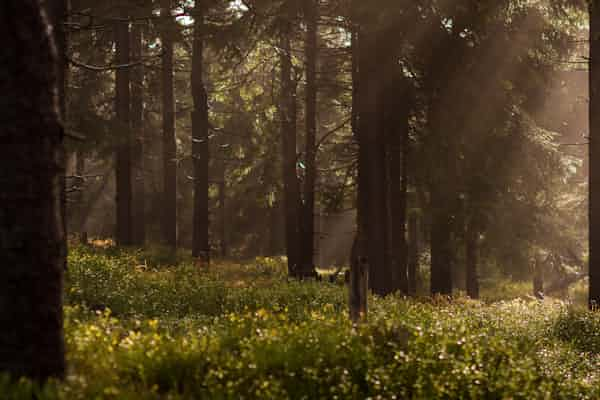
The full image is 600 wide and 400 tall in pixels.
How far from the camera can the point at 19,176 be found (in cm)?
513

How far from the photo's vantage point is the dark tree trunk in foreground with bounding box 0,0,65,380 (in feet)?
16.7

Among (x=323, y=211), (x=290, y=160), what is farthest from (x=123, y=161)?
(x=323, y=211)

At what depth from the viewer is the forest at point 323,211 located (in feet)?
17.2

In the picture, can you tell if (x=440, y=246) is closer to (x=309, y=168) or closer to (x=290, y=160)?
(x=309, y=168)

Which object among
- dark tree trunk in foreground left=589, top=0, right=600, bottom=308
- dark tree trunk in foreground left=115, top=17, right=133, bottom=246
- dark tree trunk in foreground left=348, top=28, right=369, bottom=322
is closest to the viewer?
dark tree trunk in foreground left=348, top=28, right=369, bottom=322

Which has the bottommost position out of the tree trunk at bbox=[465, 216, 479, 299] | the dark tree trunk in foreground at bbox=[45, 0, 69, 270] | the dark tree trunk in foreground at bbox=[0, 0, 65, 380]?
the tree trunk at bbox=[465, 216, 479, 299]

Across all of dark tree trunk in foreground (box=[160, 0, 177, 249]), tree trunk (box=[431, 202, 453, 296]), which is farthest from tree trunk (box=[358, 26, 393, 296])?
dark tree trunk in foreground (box=[160, 0, 177, 249])

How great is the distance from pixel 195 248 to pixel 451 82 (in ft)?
34.9

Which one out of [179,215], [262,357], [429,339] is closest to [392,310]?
[429,339]

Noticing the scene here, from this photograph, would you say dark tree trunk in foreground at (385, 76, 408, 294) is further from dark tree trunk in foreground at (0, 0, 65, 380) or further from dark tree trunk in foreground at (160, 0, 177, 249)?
dark tree trunk in foreground at (0, 0, 65, 380)

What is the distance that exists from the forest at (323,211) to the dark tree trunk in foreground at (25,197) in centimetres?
1

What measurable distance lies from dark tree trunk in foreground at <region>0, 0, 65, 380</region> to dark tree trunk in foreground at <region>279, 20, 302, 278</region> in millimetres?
15036

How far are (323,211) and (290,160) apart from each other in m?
2.05

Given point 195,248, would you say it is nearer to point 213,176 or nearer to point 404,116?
point 404,116
